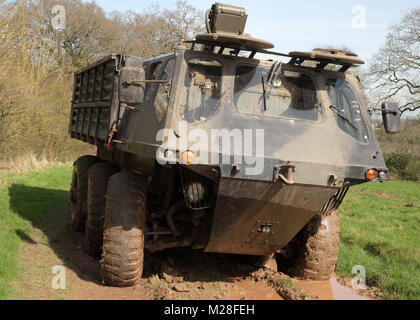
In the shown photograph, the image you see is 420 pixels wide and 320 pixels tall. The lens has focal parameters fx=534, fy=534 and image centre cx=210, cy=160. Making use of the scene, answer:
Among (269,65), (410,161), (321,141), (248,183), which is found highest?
(269,65)

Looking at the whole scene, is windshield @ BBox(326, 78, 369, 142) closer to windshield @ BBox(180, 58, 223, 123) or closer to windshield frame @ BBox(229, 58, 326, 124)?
windshield frame @ BBox(229, 58, 326, 124)

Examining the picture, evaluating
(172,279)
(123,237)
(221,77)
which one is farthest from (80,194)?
(221,77)

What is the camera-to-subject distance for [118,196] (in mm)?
4953

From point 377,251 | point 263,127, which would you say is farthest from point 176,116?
point 377,251

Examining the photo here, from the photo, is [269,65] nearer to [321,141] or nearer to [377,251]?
[321,141]

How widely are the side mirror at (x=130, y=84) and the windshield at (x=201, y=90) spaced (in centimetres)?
41

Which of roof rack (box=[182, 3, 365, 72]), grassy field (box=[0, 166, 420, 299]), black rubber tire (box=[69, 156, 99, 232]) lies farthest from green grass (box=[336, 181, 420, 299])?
black rubber tire (box=[69, 156, 99, 232])

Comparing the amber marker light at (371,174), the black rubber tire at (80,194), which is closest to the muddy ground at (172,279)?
the black rubber tire at (80,194)

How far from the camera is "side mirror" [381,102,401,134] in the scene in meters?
5.28

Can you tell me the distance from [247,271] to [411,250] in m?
2.51

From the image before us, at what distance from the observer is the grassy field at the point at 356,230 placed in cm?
562

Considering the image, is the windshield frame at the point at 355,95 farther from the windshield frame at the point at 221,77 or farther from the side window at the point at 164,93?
the side window at the point at 164,93

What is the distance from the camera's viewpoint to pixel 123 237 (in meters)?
4.84

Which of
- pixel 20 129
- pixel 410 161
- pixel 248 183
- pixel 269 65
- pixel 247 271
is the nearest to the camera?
pixel 248 183
